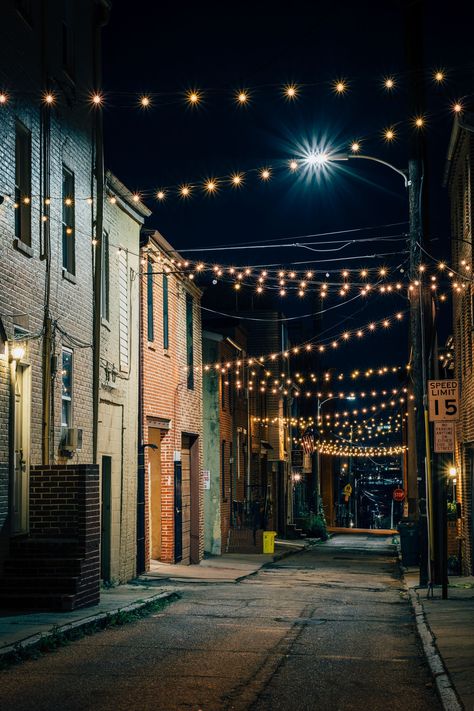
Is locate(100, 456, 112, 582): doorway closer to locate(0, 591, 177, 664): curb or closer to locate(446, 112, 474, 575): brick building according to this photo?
locate(0, 591, 177, 664): curb

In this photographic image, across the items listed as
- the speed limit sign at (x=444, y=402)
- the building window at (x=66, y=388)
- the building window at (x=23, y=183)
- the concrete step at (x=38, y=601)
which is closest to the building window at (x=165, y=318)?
the building window at (x=66, y=388)

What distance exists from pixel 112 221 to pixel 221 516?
15.0m

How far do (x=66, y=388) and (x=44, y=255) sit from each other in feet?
7.96

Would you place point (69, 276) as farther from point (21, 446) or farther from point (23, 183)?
point (21, 446)

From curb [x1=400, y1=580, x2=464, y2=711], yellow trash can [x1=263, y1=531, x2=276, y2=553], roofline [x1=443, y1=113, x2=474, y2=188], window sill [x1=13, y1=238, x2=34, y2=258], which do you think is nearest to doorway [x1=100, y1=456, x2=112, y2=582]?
window sill [x1=13, y1=238, x2=34, y2=258]

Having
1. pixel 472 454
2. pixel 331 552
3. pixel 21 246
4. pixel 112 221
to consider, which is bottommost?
pixel 331 552

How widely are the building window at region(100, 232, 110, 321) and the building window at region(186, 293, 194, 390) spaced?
26.4ft

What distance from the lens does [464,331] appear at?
23281mm

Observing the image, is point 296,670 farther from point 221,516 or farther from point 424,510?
point 221,516

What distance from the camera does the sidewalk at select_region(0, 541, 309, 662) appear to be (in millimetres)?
10781

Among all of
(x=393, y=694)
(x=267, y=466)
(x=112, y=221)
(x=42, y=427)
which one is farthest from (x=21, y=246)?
(x=267, y=466)

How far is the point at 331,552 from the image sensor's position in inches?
1394

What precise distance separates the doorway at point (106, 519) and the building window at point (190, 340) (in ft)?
27.6

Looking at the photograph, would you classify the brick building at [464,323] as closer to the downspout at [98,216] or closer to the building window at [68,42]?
the downspout at [98,216]
